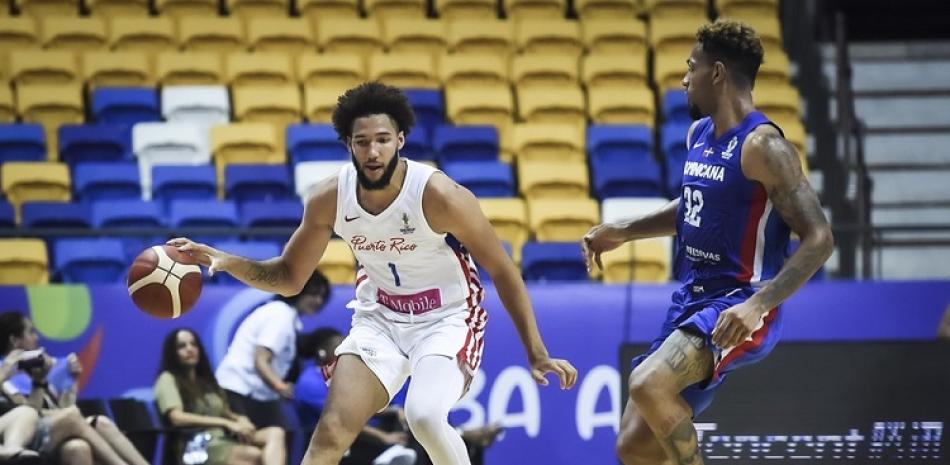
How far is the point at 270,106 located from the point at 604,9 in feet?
11.6

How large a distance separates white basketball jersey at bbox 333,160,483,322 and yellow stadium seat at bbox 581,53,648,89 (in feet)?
24.1

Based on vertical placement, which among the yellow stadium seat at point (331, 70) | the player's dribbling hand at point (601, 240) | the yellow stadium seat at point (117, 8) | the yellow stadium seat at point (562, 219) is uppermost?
the yellow stadium seat at point (117, 8)

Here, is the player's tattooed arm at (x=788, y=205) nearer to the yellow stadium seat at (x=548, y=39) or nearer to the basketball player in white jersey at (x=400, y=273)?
the basketball player in white jersey at (x=400, y=273)

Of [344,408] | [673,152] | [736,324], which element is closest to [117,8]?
[673,152]

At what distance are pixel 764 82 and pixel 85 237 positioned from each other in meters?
6.13

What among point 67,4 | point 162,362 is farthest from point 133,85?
point 162,362

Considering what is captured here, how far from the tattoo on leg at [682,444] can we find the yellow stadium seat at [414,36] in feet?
28.0

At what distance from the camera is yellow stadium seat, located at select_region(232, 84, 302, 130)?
1274cm

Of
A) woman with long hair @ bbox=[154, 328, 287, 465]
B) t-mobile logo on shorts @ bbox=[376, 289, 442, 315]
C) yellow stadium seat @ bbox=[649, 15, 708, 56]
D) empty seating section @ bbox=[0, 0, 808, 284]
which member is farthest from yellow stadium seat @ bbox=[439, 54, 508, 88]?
t-mobile logo on shorts @ bbox=[376, 289, 442, 315]

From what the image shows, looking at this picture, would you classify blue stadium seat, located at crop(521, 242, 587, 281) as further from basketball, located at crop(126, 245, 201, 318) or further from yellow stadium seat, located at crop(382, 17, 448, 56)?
basketball, located at crop(126, 245, 201, 318)

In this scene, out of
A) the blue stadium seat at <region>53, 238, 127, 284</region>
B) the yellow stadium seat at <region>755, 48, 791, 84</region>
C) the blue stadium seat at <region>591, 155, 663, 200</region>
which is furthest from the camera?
the yellow stadium seat at <region>755, 48, 791, 84</region>

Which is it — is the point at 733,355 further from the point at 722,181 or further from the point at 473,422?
the point at 473,422

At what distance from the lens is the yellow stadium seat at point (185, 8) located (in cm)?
1388

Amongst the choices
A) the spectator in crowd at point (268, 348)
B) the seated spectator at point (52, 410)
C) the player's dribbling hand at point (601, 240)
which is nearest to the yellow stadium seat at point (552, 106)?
the spectator in crowd at point (268, 348)
